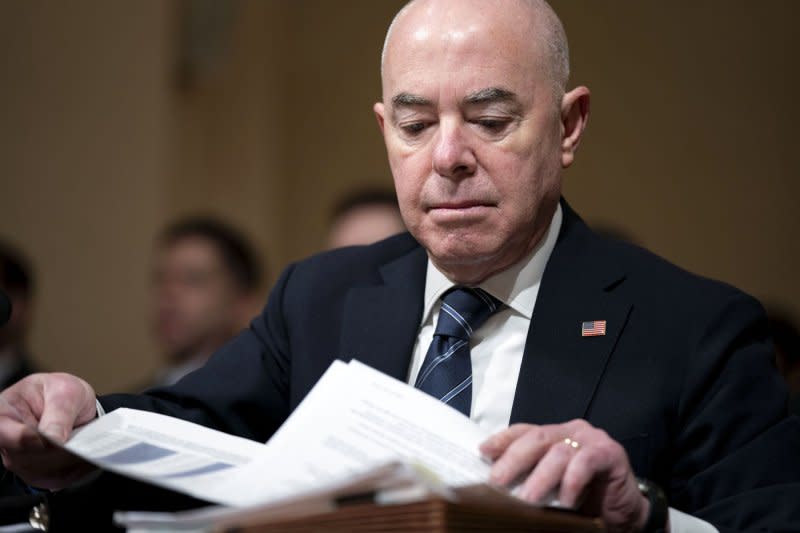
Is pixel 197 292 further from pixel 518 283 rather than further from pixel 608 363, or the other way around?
pixel 608 363

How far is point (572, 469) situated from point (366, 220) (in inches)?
104

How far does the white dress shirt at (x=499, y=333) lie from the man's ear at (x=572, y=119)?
0.13m

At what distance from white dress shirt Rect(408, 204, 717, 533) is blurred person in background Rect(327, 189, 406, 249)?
171cm

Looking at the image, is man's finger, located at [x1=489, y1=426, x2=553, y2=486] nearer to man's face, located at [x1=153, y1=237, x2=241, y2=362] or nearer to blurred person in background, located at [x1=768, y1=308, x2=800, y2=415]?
blurred person in background, located at [x1=768, y1=308, x2=800, y2=415]

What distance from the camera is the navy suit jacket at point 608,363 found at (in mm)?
1812

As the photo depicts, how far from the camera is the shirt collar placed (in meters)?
2.10

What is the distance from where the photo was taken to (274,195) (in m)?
8.05

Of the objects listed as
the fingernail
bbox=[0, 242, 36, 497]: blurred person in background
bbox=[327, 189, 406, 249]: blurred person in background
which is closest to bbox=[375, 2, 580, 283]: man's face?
the fingernail

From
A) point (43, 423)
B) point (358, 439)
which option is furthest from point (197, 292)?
point (358, 439)

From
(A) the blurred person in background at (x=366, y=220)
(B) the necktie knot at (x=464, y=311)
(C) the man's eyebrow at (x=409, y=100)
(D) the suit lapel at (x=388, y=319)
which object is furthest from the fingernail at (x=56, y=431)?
(A) the blurred person in background at (x=366, y=220)

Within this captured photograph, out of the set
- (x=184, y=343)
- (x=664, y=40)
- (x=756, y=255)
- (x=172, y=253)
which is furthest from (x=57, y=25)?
(x=756, y=255)

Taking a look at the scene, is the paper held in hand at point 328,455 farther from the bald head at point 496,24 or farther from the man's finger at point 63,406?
the bald head at point 496,24

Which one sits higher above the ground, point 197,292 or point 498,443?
point 498,443

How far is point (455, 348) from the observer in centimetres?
202
